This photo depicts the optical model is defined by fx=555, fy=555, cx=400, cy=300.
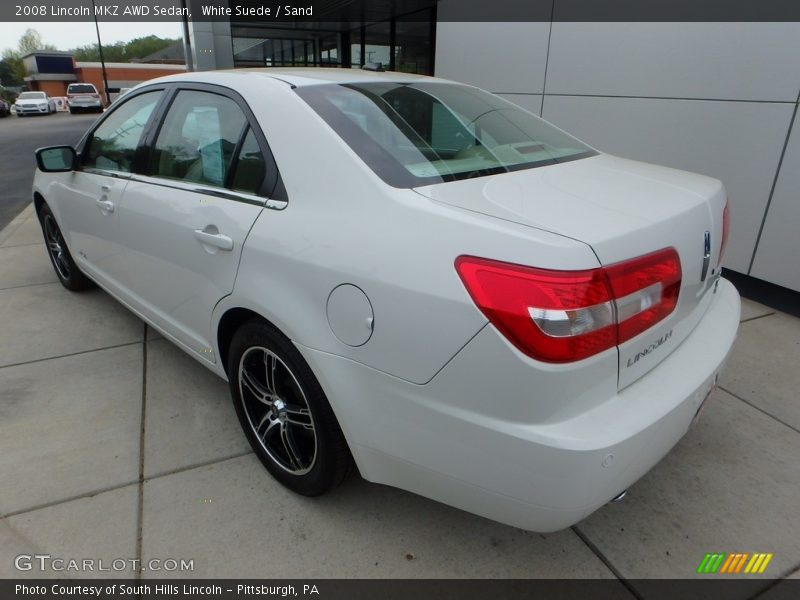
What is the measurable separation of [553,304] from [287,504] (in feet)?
4.88

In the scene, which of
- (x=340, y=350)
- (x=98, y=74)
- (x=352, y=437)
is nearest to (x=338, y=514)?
(x=352, y=437)

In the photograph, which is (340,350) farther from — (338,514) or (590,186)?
(590,186)

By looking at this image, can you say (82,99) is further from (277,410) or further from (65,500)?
(277,410)

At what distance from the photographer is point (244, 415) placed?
2498 millimetres

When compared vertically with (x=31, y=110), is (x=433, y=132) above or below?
above

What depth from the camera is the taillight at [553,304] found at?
56.4 inches

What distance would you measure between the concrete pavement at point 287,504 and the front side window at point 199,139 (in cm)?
124

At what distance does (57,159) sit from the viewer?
3.50 metres

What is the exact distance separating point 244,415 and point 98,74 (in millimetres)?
76113

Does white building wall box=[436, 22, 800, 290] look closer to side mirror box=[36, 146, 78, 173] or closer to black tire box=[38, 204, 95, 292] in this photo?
side mirror box=[36, 146, 78, 173]

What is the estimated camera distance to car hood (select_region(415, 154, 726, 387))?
156 cm

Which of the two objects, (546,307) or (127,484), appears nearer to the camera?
(546,307)

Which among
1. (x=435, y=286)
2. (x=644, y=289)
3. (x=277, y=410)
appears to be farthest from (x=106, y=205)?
(x=644, y=289)

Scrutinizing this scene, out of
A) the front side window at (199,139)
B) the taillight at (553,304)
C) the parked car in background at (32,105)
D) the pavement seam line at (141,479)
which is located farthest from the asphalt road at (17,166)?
the parked car in background at (32,105)
